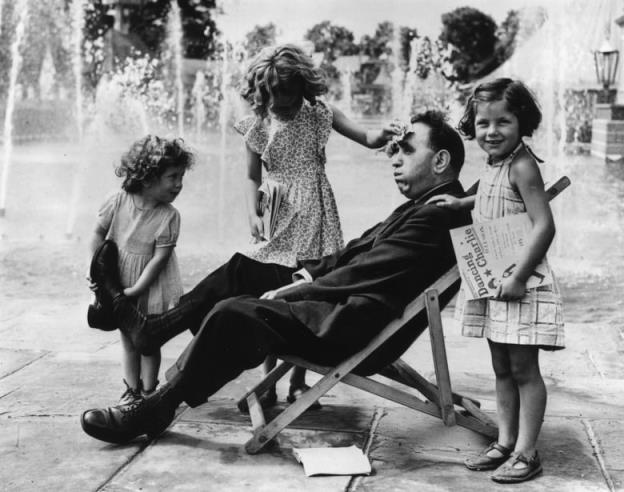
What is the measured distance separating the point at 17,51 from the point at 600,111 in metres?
8.33

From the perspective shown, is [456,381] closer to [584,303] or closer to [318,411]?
[318,411]

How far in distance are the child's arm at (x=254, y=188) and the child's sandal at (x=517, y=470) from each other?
4.95 ft

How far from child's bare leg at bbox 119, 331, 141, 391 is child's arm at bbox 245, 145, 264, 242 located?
726 millimetres

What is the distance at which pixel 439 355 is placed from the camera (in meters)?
3.40

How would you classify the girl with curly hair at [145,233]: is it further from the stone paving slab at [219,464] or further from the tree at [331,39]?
the tree at [331,39]

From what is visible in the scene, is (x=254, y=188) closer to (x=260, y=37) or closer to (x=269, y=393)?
(x=269, y=393)

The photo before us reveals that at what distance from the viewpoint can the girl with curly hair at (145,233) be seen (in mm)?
3887

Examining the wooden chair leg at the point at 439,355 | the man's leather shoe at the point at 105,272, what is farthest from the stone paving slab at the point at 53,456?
the wooden chair leg at the point at 439,355

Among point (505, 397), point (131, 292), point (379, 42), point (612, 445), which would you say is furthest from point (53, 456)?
point (379, 42)

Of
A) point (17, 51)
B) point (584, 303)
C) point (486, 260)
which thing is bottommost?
point (584, 303)

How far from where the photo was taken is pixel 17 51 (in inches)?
535

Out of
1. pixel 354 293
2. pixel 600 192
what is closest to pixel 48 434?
pixel 354 293

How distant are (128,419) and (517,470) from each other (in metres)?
1.43

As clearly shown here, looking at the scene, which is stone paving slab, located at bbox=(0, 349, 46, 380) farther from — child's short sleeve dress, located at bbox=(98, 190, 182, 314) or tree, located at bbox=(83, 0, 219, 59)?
tree, located at bbox=(83, 0, 219, 59)
